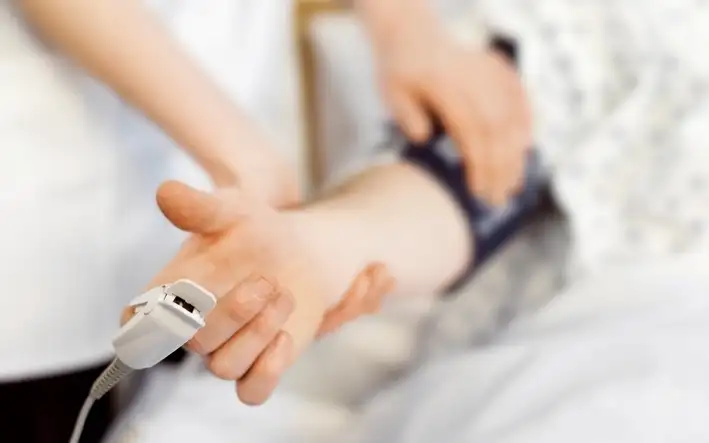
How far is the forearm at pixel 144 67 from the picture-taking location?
0.49 m

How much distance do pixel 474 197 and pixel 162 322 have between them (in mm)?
344

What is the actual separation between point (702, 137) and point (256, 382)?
0.41 m

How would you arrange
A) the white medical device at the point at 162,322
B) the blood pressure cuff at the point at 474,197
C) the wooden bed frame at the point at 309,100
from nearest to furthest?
the white medical device at the point at 162,322 < the blood pressure cuff at the point at 474,197 < the wooden bed frame at the point at 309,100

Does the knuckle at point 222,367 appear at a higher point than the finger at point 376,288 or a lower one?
higher

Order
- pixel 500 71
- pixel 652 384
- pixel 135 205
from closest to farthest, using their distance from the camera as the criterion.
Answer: pixel 652 384 < pixel 135 205 < pixel 500 71

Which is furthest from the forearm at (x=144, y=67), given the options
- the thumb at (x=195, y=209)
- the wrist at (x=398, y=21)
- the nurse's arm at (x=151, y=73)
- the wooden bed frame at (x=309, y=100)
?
the wooden bed frame at (x=309, y=100)

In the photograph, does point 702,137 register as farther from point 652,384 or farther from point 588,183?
point 652,384

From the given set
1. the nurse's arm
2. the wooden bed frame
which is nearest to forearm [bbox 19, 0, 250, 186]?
the nurse's arm

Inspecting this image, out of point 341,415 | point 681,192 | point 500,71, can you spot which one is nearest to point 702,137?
point 681,192

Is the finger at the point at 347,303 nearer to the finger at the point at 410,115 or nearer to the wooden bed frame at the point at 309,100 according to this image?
the finger at the point at 410,115

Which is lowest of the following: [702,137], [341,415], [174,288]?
[341,415]

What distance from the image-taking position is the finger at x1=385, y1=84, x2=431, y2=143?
2.06ft

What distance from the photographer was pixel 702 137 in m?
0.62

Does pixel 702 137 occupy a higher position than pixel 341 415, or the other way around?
pixel 702 137
